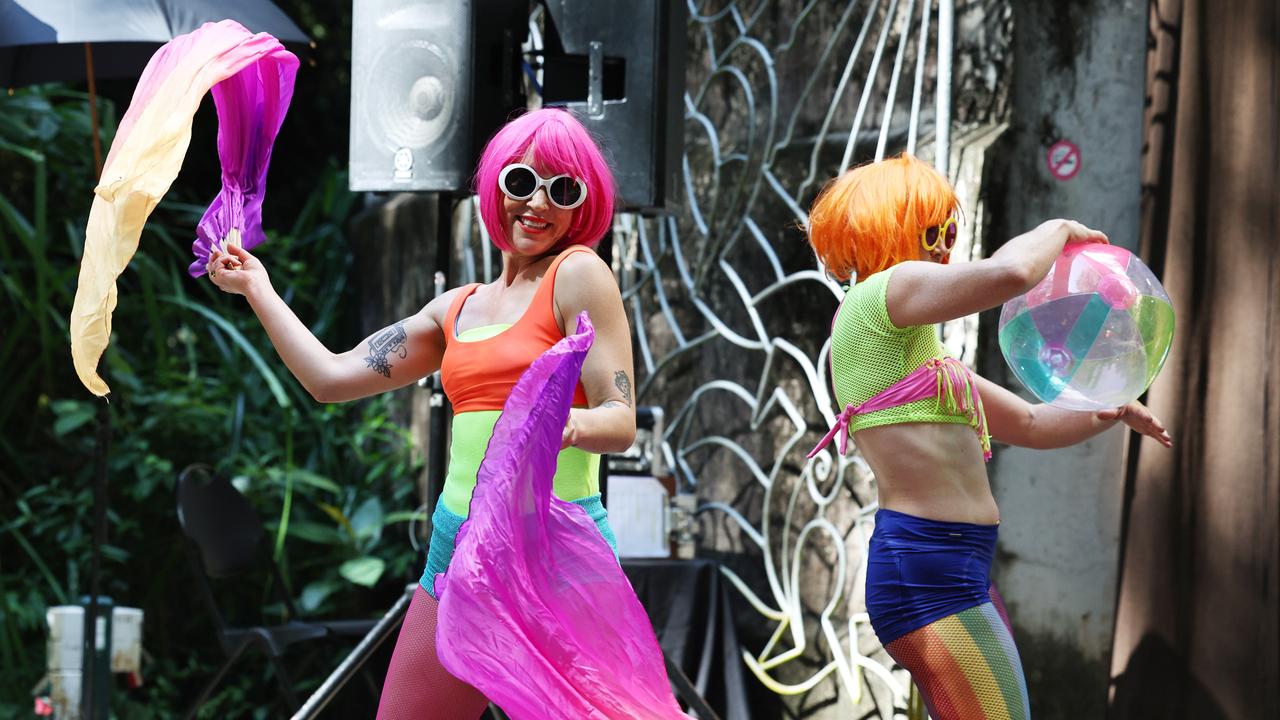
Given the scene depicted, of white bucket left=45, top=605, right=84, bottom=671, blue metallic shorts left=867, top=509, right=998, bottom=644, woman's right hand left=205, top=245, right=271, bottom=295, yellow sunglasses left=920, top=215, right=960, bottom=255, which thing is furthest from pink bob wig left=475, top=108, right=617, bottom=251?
white bucket left=45, top=605, right=84, bottom=671

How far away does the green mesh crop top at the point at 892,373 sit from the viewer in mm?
2340

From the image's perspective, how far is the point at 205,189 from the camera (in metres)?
7.88

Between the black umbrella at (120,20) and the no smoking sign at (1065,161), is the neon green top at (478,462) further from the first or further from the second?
the black umbrella at (120,20)

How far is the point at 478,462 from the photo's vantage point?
218 centimetres

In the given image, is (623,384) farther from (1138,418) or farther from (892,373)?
(1138,418)

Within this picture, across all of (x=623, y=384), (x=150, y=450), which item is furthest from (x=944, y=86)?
(x=150, y=450)

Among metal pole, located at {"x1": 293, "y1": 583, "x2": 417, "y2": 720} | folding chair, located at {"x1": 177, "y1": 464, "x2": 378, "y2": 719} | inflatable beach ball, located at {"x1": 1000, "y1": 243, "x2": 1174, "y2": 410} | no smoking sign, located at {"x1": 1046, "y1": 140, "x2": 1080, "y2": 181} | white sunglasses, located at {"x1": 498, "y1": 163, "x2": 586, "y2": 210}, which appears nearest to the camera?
white sunglasses, located at {"x1": 498, "y1": 163, "x2": 586, "y2": 210}

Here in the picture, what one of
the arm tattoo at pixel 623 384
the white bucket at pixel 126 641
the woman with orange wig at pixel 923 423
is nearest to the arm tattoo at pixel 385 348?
the arm tattoo at pixel 623 384

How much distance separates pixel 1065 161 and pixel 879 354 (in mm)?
1499

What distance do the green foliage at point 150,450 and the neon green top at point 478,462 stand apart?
340cm

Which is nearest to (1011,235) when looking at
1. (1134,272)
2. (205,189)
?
(1134,272)

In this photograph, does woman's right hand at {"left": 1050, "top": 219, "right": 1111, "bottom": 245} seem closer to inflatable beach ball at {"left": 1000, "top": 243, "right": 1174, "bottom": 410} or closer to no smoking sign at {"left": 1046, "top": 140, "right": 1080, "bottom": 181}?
inflatable beach ball at {"left": 1000, "top": 243, "right": 1174, "bottom": 410}

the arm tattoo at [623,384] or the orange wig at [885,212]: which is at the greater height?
the orange wig at [885,212]

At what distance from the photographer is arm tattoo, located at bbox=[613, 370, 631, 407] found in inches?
83.2
